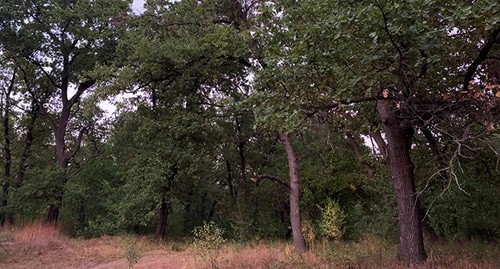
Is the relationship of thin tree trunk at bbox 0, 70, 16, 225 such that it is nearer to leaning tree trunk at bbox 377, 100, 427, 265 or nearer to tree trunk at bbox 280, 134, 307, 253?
tree trunk at bbox 280, 134, 307, 253

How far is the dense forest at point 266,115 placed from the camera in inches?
229

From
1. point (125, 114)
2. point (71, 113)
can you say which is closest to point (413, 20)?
point (125, 114)

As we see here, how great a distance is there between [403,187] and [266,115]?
2994 millimetres

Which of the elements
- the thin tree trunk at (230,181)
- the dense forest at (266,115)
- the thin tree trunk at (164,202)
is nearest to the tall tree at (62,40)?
the dense forest at (266,115)

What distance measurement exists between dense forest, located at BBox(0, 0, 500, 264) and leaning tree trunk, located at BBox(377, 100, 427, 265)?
1.0 inches

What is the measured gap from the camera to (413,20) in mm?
5105

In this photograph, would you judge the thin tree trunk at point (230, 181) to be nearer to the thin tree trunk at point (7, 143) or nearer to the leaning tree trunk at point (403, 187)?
the thin tree trunk at point (7, 143)

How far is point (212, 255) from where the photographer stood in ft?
30.2

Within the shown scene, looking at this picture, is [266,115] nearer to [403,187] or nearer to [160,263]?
[403,187]

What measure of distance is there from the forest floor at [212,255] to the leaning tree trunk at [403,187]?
274 mm

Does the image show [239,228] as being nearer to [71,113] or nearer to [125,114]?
[125,114]

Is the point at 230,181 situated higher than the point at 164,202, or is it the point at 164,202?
the point at 230,181

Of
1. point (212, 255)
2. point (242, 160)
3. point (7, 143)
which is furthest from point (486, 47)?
point (7, 143)

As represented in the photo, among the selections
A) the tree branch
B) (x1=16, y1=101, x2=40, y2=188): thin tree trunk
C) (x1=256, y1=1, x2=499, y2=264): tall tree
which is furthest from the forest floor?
(x1=16, y1=101, x2=40, y2=188): thin tree trunk
